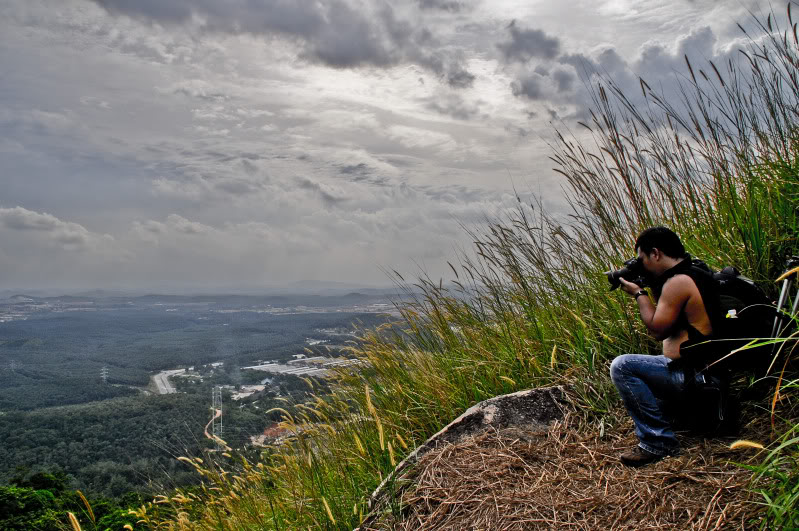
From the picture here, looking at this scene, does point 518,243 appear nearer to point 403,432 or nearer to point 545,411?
point 545,411

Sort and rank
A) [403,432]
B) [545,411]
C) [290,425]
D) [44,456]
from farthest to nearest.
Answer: [44,456] < [290,425] < [403,432] < [545,411]

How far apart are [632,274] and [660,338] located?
1.32 ft

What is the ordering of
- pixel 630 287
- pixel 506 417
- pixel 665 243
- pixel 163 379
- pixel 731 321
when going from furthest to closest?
pixel 163 379 < pixel 506 417 < pixel 630 287 < pixel 665 243 < pixel 731 321

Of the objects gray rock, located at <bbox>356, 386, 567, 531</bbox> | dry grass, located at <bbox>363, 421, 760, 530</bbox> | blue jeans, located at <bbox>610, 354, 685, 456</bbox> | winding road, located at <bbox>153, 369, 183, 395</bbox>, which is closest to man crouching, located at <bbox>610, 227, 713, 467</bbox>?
blue jeans, located at <bbox>610, 354, 685, 456</bbox>

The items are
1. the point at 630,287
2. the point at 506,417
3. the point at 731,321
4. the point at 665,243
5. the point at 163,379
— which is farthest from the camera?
the point at 163,379

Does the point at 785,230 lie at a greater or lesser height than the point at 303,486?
greater

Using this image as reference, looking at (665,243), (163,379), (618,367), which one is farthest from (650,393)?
(163,379)

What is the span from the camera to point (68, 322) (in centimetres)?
8500

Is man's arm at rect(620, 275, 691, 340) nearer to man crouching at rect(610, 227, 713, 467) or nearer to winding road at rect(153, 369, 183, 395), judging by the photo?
man crouching at rect(610, 227, 713, 467)

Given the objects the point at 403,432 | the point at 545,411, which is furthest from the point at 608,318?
the point at 403,432

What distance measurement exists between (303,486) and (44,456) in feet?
70.3

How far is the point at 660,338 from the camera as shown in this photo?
2.91m

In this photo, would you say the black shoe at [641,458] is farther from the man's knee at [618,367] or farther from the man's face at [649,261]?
the man's face at [649,261]

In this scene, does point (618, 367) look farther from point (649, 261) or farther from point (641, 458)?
point (649, 261)
